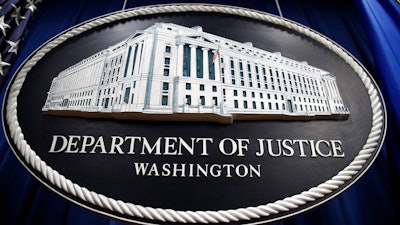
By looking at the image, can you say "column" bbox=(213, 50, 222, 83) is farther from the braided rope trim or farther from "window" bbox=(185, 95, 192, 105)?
the braided rope trim

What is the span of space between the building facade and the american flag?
315mm

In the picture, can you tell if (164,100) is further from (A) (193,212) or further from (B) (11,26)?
(B) (11,26)

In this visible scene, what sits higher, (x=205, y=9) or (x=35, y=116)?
(x=205, y=9)

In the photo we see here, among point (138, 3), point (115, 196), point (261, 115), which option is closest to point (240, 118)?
point (261, 115)

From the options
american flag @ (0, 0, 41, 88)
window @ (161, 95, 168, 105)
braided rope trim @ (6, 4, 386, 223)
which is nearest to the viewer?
braided rope trim @ (6, 4, 386, 223)

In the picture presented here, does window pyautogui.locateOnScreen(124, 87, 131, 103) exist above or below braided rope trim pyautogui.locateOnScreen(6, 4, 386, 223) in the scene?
above

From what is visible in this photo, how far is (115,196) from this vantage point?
2.42 feet

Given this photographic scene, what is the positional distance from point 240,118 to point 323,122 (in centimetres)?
24

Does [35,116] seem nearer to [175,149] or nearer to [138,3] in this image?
[175,149]

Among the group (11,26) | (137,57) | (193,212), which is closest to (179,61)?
(137,57)

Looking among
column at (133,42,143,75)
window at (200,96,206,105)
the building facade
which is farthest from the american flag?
window at (200,96,206,105)

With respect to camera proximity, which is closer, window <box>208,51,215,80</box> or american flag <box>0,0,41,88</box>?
window <box>208,51,215,80</box>

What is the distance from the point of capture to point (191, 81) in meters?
0.93

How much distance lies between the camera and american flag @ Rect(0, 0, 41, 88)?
3.75ft
